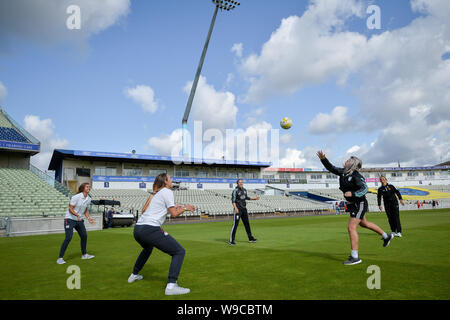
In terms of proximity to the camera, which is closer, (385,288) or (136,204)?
(385,288)

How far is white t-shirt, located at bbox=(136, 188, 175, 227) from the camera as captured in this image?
4.39 metres

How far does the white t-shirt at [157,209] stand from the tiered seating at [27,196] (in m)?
17.3

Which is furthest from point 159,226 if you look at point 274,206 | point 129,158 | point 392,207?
point 129,158

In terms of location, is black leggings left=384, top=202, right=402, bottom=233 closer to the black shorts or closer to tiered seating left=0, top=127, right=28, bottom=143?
the black shorts

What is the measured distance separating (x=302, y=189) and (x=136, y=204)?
3905 centimetres

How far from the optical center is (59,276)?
546 cm

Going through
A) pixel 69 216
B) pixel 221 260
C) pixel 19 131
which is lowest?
pixel 221 260

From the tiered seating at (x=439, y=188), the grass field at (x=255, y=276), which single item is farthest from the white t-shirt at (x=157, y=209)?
the tiered seating at (x=439, y=188)

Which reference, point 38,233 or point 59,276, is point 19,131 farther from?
point 59,276

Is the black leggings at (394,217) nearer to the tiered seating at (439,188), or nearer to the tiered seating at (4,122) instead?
the tiered seating at (4,122)

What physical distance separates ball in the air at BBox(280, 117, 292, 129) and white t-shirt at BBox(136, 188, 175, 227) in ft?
55.1

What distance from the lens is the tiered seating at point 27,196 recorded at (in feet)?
62.1

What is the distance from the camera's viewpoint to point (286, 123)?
797 inches
